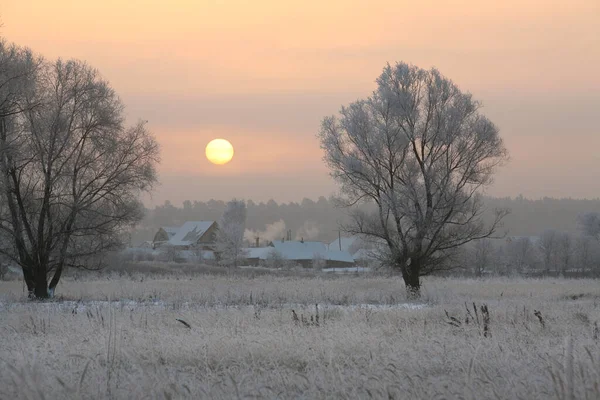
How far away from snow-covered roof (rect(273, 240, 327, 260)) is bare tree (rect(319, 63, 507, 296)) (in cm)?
8033

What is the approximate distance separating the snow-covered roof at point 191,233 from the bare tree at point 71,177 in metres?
81.4

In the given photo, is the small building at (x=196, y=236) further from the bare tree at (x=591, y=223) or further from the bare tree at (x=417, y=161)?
the bare tree at (x=417, y=161)

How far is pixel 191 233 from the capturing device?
111375 millimetres

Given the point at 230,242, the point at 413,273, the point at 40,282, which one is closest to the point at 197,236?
the point at 230,242

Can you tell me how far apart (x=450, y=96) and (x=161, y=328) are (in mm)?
19434

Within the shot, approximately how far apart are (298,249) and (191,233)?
1995cm

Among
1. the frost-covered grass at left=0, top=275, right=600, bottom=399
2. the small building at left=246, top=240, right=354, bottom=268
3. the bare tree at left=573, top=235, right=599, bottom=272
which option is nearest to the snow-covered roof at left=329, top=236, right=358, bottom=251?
the small building at left=246, top=240, right=354, bottom=268

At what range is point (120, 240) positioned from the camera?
1033 inches

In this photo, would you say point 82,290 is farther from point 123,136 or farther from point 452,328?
point 452,328

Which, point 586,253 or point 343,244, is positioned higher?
point 343,244

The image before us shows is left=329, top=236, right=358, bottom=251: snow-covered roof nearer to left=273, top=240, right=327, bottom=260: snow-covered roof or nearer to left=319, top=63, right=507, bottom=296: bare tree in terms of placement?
left=273, top=240, right=327, bottom=260: snow-covered roof

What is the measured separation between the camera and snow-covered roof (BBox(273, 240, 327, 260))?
111312mm

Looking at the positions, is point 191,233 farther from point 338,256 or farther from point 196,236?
point 338,256

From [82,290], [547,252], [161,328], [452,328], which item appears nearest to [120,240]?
[82,290]
